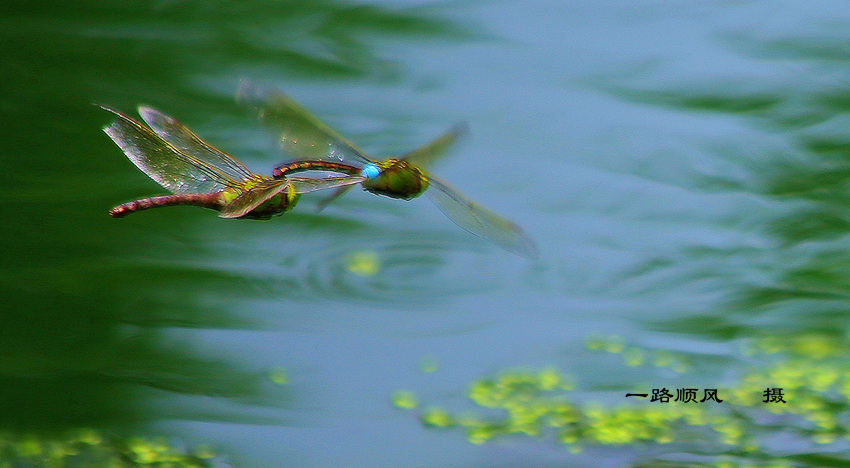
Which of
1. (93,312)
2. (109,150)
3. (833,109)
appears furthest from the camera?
(833,109)

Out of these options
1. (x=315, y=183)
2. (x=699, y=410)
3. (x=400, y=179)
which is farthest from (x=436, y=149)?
(x=699, y=410)

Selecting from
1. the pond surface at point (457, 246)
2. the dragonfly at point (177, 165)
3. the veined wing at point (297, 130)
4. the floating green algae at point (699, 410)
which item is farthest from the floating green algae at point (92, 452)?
the veined wing at point (297, 130)

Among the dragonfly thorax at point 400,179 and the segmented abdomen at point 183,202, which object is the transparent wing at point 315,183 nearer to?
the dragonfly thorax at point 400,179

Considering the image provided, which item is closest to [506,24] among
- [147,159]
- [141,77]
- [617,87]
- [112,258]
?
[617,87]

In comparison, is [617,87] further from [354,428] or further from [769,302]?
[354,428]

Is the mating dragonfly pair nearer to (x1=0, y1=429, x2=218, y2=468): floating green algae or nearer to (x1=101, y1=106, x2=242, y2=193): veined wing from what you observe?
(x1=101, y1=106, x2=242, y2=193): veined wing

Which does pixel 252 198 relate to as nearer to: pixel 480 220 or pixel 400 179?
pixel 400 179
